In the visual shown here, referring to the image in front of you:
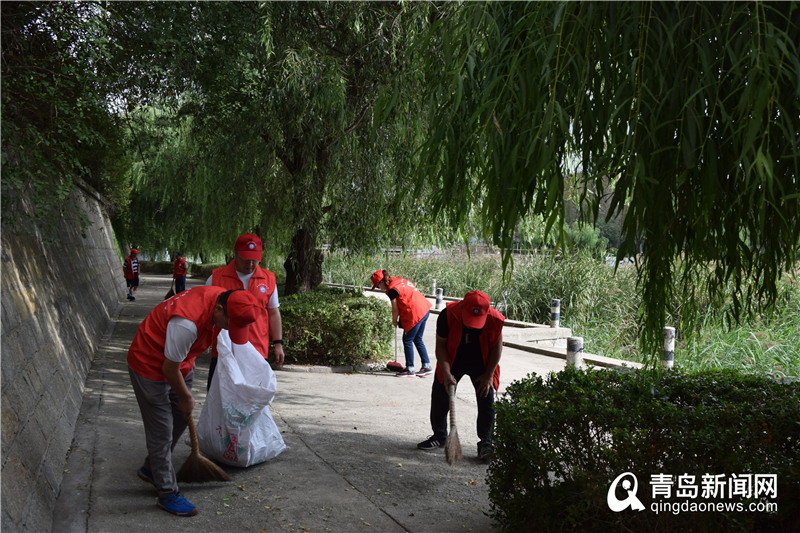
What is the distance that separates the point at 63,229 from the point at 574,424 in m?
8.95

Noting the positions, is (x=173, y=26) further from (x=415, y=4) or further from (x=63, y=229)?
(x=63, y=229)

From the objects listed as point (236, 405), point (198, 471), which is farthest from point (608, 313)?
point (198, 471)

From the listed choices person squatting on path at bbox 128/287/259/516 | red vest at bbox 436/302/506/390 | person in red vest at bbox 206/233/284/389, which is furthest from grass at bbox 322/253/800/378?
person squatting on path at bbox 128/287/259/516

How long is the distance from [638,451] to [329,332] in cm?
679

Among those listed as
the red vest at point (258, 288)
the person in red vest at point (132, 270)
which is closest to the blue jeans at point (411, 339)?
the red vest at point (258, 288)

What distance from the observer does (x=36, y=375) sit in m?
4.52

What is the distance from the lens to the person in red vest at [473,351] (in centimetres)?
487

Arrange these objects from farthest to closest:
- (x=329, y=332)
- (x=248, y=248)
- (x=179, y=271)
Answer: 1. (x=179, y=271)
2. (x=329, y=332)
3. (x=248, y=248)

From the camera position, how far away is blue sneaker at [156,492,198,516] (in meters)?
3.87

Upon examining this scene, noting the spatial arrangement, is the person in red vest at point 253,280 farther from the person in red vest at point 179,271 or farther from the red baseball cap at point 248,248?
the person in red vest at point 179,271

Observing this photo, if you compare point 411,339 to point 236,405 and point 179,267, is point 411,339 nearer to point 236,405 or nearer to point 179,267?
point 236,405

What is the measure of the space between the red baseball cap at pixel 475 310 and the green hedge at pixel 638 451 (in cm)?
117

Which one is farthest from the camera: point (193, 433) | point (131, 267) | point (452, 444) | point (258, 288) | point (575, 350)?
point (131, 267)

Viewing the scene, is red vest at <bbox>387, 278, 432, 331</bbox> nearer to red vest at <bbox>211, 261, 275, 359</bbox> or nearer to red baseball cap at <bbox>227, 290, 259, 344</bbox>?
red vest at <bbox>211, 261, 275, 359</bbox>
